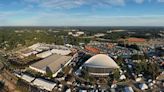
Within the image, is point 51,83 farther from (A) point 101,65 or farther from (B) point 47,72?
(A) point 101,65

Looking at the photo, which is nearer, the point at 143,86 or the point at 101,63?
the point at 143,86

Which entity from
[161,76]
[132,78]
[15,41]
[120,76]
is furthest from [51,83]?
[15,41]

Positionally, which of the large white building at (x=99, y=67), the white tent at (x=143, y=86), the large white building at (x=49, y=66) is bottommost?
the white tent at (x=143, y=86)

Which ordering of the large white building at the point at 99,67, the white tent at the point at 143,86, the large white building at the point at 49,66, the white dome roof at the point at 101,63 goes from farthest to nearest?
the large white building at the point at 49,66 → the white dome roof at the point at 101,63 → the large white building at the point at 99,67 → the white tent at the point at 143,86

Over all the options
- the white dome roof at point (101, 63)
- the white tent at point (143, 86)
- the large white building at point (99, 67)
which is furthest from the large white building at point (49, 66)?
the white tent at point (143, 86)

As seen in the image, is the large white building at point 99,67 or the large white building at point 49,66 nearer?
the large white building at point 99,67

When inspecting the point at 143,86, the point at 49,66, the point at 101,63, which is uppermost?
the point at 101,63

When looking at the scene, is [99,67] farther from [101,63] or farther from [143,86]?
[143,86]

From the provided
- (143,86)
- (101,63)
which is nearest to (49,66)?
(101,63)

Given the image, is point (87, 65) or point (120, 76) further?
point (87, 65)

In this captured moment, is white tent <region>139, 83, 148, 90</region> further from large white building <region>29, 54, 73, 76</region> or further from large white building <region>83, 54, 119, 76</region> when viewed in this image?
large white building <region>29, 54, 73, 76</region>

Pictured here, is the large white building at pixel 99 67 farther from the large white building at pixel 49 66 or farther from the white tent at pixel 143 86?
the white tent at pixel 143 86
